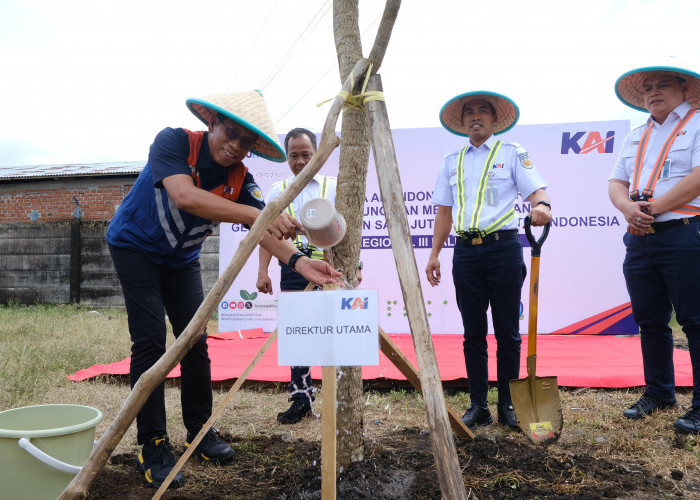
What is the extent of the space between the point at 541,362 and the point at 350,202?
3544 millimetres

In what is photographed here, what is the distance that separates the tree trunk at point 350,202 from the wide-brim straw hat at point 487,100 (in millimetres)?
1124

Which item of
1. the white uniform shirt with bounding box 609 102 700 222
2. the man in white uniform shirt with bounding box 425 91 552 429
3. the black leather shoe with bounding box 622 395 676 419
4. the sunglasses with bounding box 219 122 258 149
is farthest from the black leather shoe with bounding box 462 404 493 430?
the sunglasses with bounding box 219 122 258 149

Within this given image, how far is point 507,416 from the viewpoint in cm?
311

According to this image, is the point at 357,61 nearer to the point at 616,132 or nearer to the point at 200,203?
the point at 200,203

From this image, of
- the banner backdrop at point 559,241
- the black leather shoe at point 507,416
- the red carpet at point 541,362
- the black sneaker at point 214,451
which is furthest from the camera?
the banner backdrop at point 559,241

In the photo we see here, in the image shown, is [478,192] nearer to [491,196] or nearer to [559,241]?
[491,196]

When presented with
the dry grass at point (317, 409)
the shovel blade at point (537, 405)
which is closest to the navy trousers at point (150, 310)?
the dry grass at point (317, 409)

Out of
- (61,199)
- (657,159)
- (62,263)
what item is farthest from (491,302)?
(61,199)

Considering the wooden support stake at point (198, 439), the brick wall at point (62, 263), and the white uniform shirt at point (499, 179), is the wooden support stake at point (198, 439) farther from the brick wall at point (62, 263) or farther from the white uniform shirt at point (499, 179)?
the brick wall at point (62, 263)

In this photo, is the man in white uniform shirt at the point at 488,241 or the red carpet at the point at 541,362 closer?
the man in white uniform shirt at the point at 488,241

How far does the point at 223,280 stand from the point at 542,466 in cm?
166

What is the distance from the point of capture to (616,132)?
689 cm

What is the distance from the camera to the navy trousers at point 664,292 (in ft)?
9.66

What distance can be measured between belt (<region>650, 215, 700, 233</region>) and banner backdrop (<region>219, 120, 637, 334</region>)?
3688mm
